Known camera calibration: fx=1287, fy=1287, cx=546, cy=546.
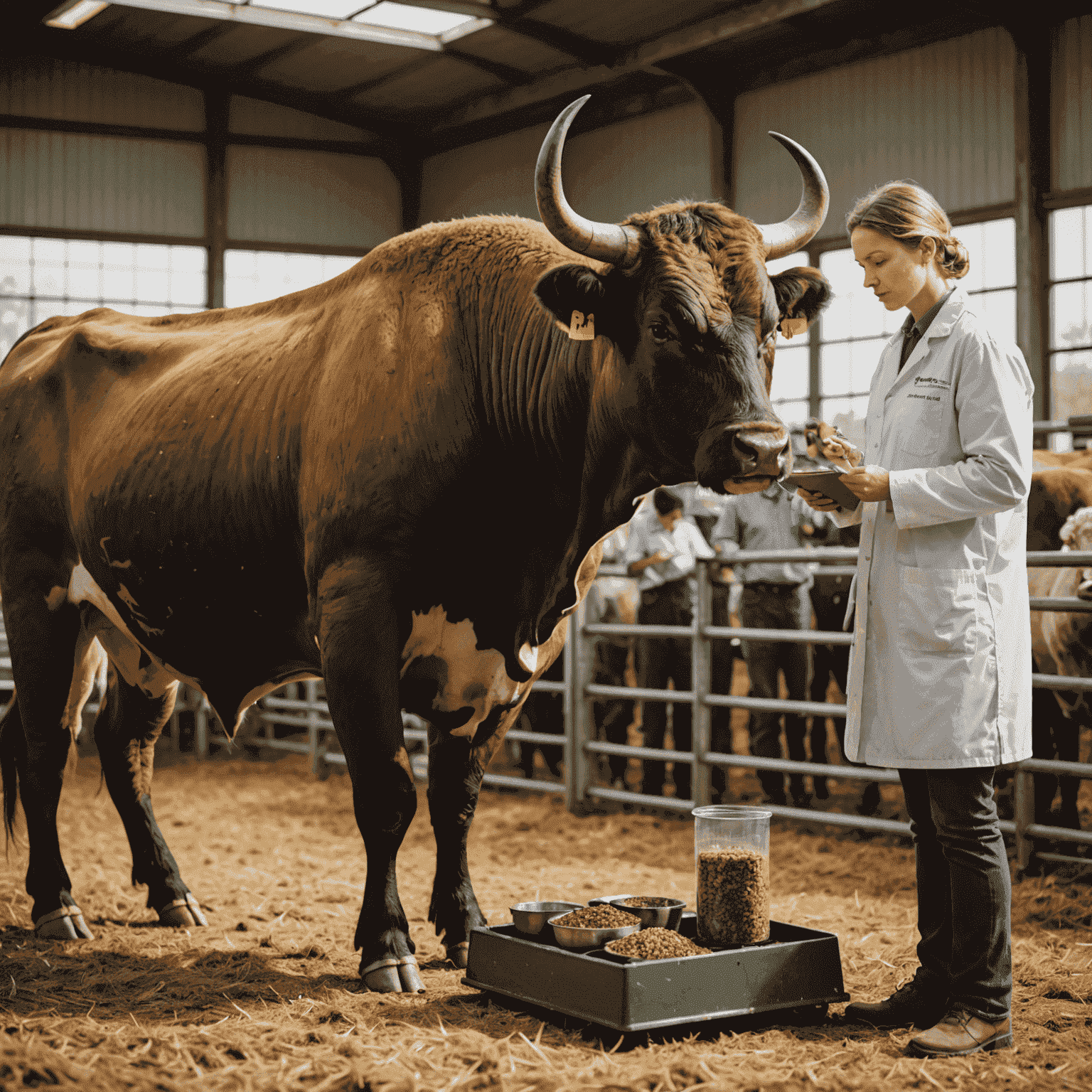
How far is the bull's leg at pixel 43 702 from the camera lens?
4602mm

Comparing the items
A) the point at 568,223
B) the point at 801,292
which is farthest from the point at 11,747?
the point at 801,292

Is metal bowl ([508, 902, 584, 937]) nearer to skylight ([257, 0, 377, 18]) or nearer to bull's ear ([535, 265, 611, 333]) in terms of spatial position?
bull's ear ([535, 265, 611, 333])

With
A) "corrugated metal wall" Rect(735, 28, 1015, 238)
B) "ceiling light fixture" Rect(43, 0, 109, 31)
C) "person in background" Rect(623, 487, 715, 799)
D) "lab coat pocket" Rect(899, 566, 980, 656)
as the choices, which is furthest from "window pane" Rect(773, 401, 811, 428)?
"lab coat pocket" Rect(899, 566, 980, 656)

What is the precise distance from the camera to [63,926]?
4426 mm

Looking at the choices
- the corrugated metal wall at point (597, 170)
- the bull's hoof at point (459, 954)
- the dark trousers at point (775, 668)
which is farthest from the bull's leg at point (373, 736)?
the corrugated metal wall at point (597, 170)

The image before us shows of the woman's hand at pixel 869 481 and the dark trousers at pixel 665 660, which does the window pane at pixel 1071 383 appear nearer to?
the dark trousers at pixel 665 660

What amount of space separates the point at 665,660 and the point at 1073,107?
23.1 feet

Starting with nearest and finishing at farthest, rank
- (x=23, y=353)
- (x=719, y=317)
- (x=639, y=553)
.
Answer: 1. (x=719, y=317)
2. (x=23, y=353)
3. (x=639, y=553)

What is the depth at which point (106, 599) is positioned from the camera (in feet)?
15.1

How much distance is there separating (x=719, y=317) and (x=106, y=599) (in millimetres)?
2562

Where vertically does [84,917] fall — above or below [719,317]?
below

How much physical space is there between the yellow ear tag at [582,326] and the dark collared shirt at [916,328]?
0.80m

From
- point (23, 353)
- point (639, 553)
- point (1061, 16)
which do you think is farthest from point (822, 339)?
point (23, 353)

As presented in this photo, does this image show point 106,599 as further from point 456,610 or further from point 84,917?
point 456,610
